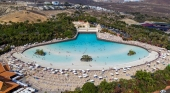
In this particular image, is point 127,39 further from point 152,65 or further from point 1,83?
point 1,83

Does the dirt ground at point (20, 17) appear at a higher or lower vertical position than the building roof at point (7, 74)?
higher

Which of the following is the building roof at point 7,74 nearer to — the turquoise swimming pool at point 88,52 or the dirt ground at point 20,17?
the turquoise swimming pool at point 88,52

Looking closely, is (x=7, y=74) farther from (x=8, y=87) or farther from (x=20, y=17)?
(x=20, y=17)

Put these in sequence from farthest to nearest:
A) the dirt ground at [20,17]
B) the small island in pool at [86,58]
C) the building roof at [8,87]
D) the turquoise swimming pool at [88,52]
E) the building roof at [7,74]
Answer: the dirt ground at [20,17] → the turquoise swimming pool at [88,52] → the small island in pool at [86,58] → the building roof at [7,74] → the building roof at [8,87]

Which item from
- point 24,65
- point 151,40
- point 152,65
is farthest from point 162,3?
point 24,65

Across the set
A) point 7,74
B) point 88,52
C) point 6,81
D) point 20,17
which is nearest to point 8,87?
point 6,81

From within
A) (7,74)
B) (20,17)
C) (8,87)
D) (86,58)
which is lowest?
(86,58)

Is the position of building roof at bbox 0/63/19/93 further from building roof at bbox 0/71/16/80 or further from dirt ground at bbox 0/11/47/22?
dirt ground at bbox 0/11/47/22

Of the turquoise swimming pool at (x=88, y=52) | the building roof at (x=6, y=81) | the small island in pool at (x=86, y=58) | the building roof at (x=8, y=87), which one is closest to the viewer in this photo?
the building roof at (x=8, y=87)

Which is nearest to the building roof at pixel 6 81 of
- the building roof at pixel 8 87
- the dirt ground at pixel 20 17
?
the building roof at pixel 8 87
